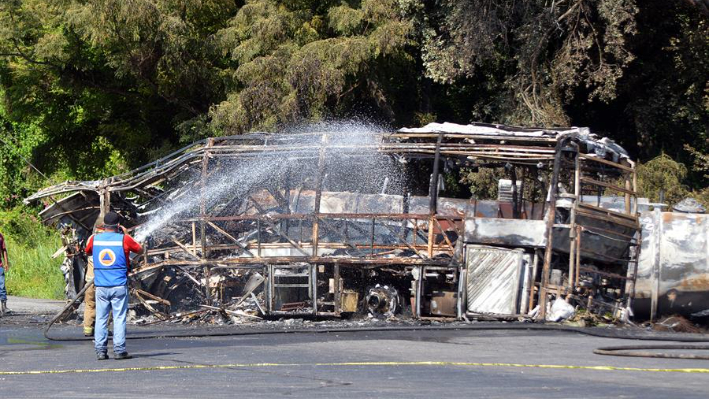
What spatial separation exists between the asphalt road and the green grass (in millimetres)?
13870

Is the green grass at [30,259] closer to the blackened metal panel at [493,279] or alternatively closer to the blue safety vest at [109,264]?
the blackened metal panel at [493,279]

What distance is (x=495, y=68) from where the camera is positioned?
90.0ft

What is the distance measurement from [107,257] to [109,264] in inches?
3.5

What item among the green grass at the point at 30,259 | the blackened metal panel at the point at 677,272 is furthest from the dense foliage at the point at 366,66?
the blackened metal panel at the point at 677,272

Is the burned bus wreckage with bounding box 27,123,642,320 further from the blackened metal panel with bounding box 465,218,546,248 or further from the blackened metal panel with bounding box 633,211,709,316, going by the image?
the blackened metal panel with bounding box 633,211,709,316

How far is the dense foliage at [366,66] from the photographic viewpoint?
2475cm

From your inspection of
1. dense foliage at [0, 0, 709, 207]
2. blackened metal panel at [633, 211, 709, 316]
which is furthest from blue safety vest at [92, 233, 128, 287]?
dense foliage at [0, 0, 709, 207]

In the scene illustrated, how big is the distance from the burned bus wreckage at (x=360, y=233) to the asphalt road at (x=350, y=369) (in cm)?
240

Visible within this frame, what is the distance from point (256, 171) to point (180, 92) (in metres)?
11.1

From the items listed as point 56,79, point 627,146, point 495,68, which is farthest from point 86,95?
point 627,146

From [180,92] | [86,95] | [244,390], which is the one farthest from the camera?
[86,95]

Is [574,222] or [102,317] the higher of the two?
[574,222]

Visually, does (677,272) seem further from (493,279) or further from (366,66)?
(366,66)

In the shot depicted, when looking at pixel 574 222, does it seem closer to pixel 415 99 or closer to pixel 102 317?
pixel 102 317
